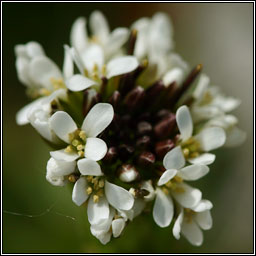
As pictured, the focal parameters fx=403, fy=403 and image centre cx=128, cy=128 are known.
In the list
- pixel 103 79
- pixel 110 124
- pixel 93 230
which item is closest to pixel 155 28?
pixel 103 79

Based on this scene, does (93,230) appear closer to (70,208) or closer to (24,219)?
(70,208)

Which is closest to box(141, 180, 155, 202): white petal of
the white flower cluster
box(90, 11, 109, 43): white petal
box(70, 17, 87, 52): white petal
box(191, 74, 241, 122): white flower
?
the white flower cluster

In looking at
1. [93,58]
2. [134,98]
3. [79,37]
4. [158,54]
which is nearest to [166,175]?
[134,98]

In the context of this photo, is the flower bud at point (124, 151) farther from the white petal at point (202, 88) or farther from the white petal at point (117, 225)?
the white petal at point (202, 88)

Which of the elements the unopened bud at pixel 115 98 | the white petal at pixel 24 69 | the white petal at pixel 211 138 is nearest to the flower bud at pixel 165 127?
the white petal at pixel 211 138

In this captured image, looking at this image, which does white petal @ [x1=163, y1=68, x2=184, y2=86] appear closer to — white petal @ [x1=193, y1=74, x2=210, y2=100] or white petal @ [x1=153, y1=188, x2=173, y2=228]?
white petal @ [x1=193, y1=74, x2=210, y2=100]

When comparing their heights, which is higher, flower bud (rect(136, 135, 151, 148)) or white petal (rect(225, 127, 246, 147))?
flower bud (rect(136, 135, 151, 148))

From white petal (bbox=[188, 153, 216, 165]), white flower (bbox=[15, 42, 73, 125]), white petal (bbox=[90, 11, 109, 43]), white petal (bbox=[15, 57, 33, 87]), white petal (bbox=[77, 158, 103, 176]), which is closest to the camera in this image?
white petal (bbox=[77, 158, 103, 176])
